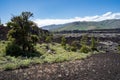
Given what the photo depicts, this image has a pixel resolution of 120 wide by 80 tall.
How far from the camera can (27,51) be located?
1710 inches

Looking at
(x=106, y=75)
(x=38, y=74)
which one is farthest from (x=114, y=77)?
(x=38, y=74)

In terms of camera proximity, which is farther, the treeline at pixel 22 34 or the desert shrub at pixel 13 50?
the treeline at pixel 22 34

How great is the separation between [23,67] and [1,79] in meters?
6.95

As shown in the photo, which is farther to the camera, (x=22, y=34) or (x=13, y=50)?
(x=22, y=34)

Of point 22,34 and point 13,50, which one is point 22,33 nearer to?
point 22,34

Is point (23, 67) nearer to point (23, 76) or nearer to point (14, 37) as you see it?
point (23, 76)

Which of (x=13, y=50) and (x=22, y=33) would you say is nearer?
(x=13, y=50)

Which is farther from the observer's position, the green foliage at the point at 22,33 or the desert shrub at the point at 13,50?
the green foliage at the point at 22,33

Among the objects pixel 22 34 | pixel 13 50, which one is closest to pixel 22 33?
pixel 22 34

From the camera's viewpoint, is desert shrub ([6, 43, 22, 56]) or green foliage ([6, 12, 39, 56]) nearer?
desert shrub ([6, 43, 22, 56])

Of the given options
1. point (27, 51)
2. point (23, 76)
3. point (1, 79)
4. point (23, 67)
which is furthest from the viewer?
point (27, 51)

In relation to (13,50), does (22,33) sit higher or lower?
higher

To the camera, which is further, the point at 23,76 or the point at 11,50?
the point at 11,50

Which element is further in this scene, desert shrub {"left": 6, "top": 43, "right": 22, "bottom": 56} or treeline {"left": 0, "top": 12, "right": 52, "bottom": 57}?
treeline {"left": 0, "top": 12, "right": 52, "bottom": 57}
